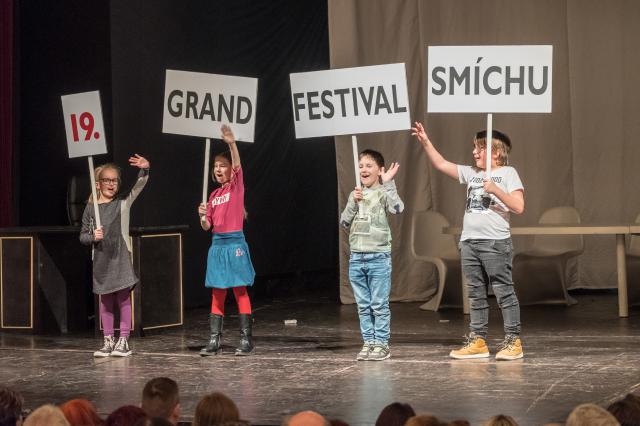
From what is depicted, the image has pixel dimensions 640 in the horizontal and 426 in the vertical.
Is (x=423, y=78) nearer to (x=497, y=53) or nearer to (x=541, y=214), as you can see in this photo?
(x=541, y=214)

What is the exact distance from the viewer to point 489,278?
707 centimetres

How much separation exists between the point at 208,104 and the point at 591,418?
16.5 feet

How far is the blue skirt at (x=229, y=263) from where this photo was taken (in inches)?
293

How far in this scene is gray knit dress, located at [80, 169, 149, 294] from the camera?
7719 mm

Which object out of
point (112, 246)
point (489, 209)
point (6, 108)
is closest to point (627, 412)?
point (489, 209)

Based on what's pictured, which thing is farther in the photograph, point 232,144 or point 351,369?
point 232,144

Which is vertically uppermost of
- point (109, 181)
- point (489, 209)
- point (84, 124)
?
point (84, 124)

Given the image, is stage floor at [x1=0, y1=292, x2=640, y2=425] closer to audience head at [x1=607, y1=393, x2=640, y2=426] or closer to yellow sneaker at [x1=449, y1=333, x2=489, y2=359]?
yellow sneaker at [x1=449, y1=333, x2=489, y2=359]

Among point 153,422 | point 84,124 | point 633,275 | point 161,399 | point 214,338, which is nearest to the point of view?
point 153,422

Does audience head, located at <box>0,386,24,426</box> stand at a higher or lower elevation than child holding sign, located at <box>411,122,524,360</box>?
lower

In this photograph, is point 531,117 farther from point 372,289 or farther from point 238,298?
point 238,298

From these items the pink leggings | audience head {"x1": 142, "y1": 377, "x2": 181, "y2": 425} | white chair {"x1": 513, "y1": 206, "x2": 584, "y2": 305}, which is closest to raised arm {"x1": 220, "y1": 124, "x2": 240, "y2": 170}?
the pink leggings

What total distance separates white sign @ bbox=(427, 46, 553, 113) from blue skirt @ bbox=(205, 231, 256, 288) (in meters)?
1.58

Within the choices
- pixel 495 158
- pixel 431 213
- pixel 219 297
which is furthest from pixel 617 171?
pixel 219 297
